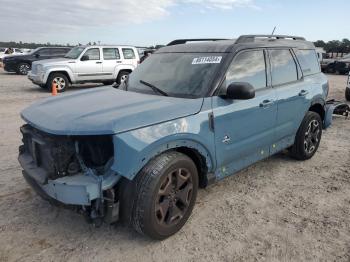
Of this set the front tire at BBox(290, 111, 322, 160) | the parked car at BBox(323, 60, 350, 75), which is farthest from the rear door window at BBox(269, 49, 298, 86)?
the parked car at BBox(323, 60, 350, 75)

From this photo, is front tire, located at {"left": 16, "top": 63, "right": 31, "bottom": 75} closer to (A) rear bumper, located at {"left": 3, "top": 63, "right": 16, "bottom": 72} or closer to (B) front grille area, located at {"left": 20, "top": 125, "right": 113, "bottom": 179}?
(A) rear bumper, located at {"left": 3, "top": 63, "right": 16, "bottom": 72}

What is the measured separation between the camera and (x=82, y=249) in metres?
3.25

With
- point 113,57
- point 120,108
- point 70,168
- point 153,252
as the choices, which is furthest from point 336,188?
point 113,57

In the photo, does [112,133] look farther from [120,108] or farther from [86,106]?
[86,106]

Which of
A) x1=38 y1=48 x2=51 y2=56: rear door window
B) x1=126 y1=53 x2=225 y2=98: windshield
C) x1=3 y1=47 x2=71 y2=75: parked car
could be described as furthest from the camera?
x1=3 y1=47 x2=71 y2=75: parked car

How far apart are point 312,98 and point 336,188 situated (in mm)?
1426

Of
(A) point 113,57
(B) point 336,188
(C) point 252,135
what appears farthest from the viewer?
(A) point 113,57

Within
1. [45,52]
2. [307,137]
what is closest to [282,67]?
[307,137]

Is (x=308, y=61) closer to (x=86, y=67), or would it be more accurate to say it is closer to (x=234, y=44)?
(x=234, y=44)

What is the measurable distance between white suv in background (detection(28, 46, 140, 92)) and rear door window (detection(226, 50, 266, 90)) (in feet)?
30.6

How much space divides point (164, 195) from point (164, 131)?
1.98 feet

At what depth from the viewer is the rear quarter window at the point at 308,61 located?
529 centimetres

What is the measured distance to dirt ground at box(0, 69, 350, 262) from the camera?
10.5 feet

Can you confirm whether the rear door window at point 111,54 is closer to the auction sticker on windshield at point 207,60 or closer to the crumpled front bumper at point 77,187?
the auction sticker on windshield at point 207,60
